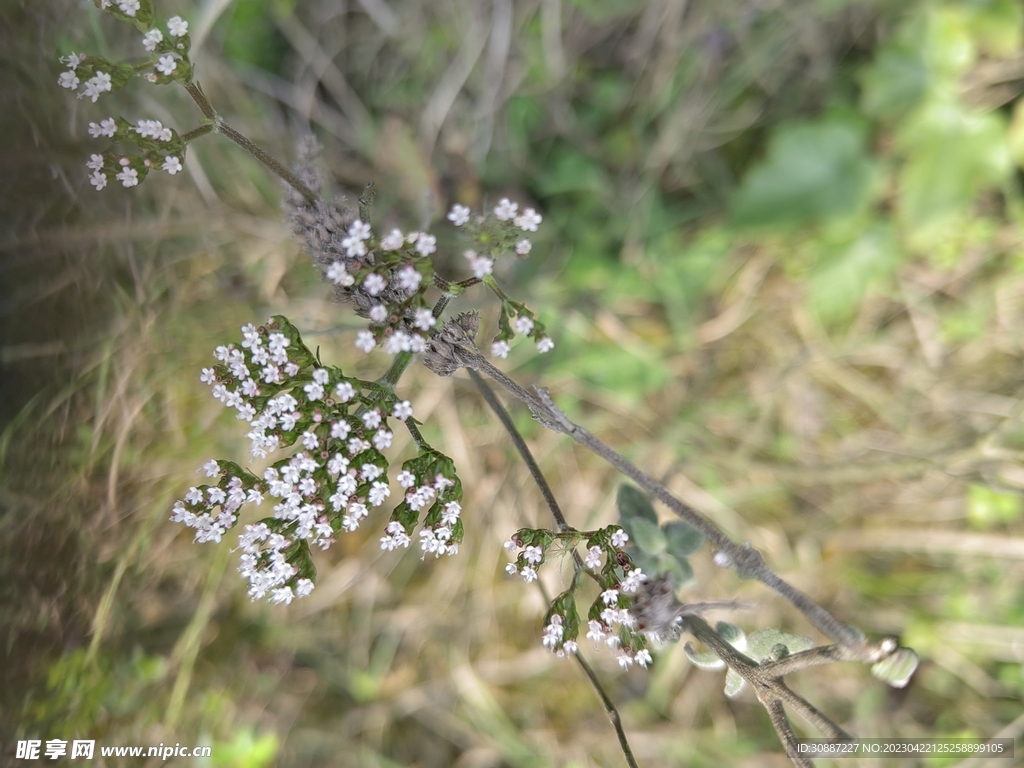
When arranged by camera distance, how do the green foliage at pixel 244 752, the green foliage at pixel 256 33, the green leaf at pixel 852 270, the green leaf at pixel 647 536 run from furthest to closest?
the green foliage at pixel 256 33, the green leaf at pixel 852 270, the green foliage at pixel 244 752, the green leaf at pixel 647 536

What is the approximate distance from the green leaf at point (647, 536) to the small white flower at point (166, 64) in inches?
59.5

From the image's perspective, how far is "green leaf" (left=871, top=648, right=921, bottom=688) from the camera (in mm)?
1228

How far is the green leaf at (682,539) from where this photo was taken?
70.4 inches

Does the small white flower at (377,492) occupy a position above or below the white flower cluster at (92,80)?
below

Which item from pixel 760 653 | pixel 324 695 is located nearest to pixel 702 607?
pixel 760 653

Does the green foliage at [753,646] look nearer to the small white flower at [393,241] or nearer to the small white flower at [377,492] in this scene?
the small white flower at [377,492]

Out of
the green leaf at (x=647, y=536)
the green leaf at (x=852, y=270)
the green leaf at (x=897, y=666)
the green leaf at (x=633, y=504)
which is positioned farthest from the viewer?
the green leaf at (x=852, y=270)

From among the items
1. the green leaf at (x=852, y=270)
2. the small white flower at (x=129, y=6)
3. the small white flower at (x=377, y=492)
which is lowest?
the small white flower at (x=377, y=492)

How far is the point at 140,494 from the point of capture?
9.57 ft

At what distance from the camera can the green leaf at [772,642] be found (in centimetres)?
146

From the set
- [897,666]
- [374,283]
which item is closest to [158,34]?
[374,283]

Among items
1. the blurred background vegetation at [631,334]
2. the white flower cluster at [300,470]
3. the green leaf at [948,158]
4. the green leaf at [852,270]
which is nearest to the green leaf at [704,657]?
the white flower cluster at [300,470]

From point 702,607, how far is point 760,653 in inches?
11.3

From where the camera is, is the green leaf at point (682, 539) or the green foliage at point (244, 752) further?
the green foliage at point (244, 752)
